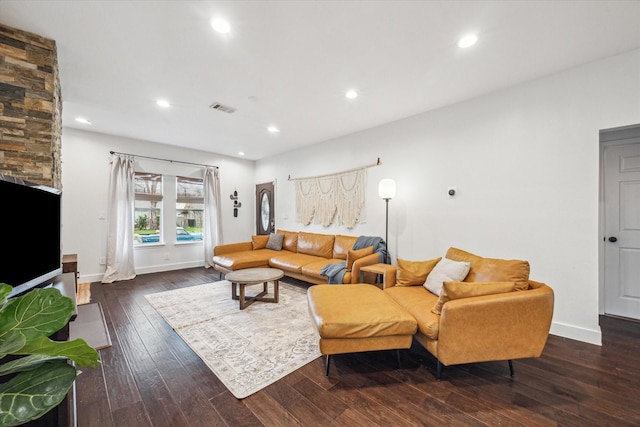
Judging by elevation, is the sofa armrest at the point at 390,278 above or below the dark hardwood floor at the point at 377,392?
above

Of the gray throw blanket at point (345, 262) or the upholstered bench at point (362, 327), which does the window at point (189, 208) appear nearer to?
the gray throw blanket at point (345, 262)

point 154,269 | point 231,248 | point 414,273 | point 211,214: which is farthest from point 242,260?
point 414,273

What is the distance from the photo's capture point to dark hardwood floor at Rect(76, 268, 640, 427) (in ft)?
5.03

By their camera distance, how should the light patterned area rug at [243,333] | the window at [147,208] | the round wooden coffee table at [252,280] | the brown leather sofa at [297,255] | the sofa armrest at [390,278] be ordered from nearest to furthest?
the light patterned area rug at [243,333], the sofa armrest at [390,278], the round wooden coffee table at [252,280], the brown leather sofa at [297,255], the window at [147,208]

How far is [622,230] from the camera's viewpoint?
2926 mm

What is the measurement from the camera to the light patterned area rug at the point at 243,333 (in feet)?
6.45

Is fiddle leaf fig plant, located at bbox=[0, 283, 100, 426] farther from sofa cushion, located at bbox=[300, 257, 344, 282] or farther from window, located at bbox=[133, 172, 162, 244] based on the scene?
window, located at bbox=[133, 172, 162, 244]

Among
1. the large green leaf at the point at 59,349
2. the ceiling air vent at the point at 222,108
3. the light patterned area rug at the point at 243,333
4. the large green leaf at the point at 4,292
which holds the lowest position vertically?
the light patterned area rug at the point at 243,333

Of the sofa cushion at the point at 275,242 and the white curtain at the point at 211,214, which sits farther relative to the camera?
the white curtain at the point at 211,214

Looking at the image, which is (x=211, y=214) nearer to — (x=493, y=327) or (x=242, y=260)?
(x=242, y=260)

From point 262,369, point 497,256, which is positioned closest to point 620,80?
point 497,256

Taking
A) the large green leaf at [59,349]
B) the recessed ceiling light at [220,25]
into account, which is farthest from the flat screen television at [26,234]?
the recessed ceiling light at [220,25]

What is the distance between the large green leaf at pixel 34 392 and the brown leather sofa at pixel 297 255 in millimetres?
2895

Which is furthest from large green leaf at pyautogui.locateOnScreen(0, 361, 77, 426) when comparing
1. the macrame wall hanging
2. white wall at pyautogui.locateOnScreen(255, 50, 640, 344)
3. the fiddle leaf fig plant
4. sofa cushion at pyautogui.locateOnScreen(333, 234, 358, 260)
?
the macrame wall hanging
